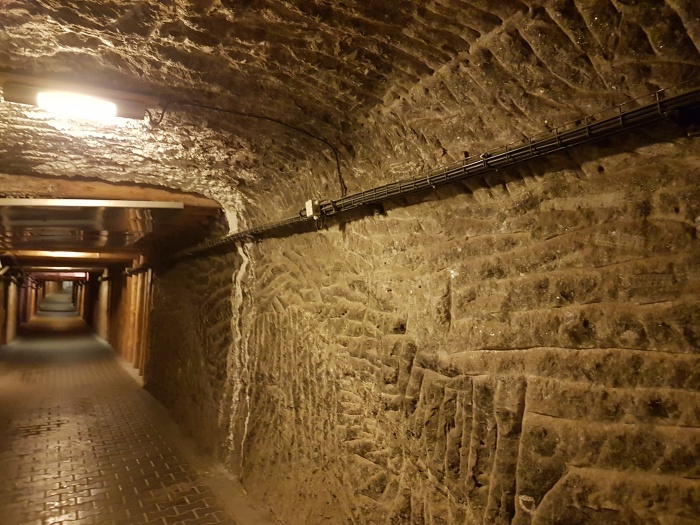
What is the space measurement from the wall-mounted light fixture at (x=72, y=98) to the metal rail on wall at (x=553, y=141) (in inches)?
42.5

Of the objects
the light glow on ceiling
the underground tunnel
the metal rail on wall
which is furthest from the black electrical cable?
the light glow on ceiling

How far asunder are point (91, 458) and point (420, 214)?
4.46 meters

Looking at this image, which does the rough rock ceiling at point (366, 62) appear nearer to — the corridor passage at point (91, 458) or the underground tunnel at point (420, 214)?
the underground tunnel at point (420, 214)

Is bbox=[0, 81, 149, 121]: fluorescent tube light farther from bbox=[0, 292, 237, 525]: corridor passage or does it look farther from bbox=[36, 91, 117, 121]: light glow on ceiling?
bbox=[0, 292, 237, 525]: corridor passage

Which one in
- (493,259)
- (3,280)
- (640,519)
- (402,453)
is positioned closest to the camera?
(640,519)

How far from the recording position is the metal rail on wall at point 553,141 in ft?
3.83

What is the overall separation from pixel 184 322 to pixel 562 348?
513 centimetres

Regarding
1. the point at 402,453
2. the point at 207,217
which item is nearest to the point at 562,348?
the point at 402,453

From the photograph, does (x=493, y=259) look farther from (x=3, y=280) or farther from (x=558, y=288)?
(x=3, y=280)

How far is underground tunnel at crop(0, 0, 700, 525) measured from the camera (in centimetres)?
125

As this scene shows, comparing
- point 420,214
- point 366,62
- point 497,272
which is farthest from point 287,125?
point 497,272

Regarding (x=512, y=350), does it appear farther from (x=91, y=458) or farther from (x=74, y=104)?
(x=91, y=458)

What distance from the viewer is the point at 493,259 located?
5.58ft

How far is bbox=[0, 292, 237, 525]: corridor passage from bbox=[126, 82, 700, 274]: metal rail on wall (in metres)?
2.85
